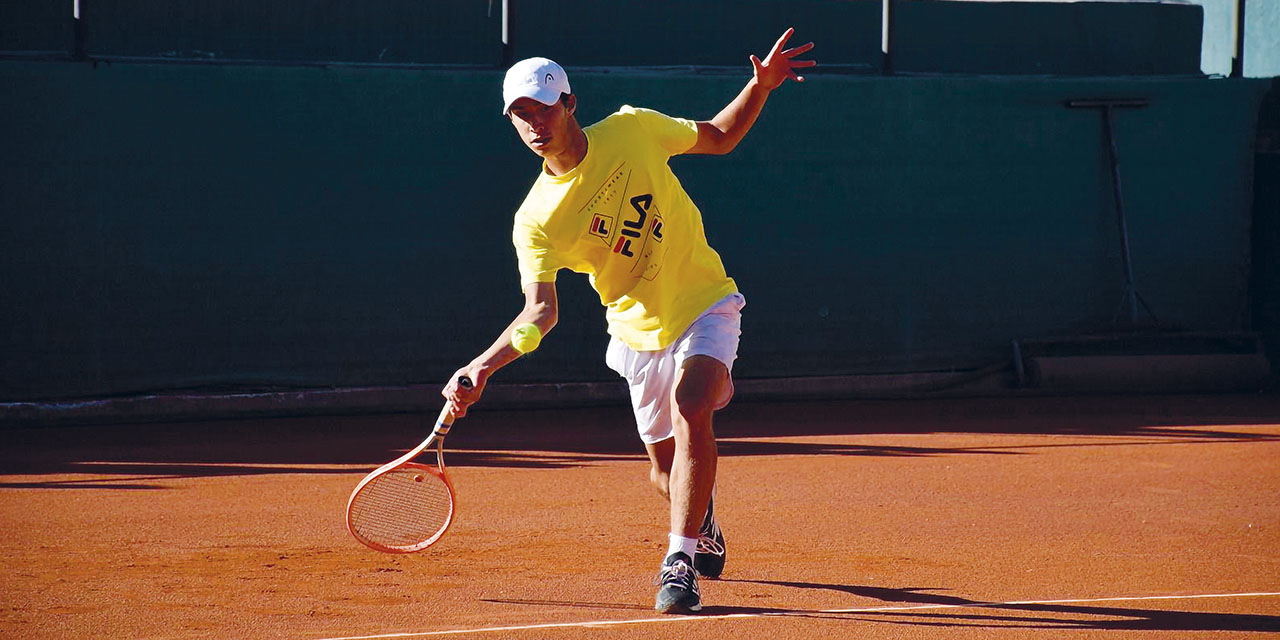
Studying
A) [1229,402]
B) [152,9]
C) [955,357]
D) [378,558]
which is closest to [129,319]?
[152,9]

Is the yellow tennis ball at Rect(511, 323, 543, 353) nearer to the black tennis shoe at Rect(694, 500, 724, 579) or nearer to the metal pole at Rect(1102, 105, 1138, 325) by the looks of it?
the black tennis shoe at Rect(694, 500, 724, 579)

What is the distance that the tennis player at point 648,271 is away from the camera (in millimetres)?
4316

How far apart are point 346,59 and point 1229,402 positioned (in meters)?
6.90

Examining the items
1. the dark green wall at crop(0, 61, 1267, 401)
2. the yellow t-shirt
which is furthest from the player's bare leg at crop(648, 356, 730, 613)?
the dark green wall at crop(0, 61, 1267, 401)

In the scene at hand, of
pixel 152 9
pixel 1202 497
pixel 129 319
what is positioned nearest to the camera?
pixel 1202 497

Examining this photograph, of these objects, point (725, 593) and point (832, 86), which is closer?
point (725, 593)

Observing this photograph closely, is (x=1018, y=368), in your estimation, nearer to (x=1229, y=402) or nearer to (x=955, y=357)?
(x=955, y=357)

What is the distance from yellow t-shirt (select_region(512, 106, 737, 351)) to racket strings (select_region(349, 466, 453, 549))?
77cm

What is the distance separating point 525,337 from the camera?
4.02 metres

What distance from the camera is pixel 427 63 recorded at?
405 inches

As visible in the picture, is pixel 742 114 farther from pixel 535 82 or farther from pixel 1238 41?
pixel 1238 41

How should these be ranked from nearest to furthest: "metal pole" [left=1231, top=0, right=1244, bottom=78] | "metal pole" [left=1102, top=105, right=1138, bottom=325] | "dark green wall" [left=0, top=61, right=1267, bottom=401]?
"dark green wall" [left=0, top=61, right=1267, bottom=401] < "metal pole" [left=1102, top=105, right=1138, bottom=325] < "metal pole" [left=1231, top=0, right=1244, bottom=78]

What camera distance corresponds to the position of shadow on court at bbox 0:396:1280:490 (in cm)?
745

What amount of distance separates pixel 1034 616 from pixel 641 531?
1.86 meters
